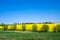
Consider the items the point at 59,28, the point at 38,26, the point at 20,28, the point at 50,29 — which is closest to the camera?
the point at 59,28

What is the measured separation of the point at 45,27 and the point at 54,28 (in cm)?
249

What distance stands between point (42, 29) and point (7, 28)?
1461cm

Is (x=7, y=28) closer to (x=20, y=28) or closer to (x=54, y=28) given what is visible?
(x=20, y=28)

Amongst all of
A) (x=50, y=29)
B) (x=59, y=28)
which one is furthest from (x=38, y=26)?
(x=59, y=28)

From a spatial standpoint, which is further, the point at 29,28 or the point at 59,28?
the point at 29,28

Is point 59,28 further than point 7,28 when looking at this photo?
No

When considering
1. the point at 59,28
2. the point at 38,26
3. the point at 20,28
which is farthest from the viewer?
the point at 20,28

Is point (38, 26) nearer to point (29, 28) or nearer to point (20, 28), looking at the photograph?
point (29, 28)

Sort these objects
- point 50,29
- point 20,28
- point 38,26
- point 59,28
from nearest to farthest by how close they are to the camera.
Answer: point 59,28, point 50,29, point 38,26, point 20,28

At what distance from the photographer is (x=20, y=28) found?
156 feet

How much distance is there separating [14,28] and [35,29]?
30.6 ft

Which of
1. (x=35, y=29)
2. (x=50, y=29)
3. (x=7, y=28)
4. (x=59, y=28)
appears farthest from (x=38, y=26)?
(x=7, y=28)

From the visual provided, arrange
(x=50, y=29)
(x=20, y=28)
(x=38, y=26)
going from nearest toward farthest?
(x=50, y=29)
(x=38, y=26)
(x=20, y=28)

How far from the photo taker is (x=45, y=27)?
40.1m
